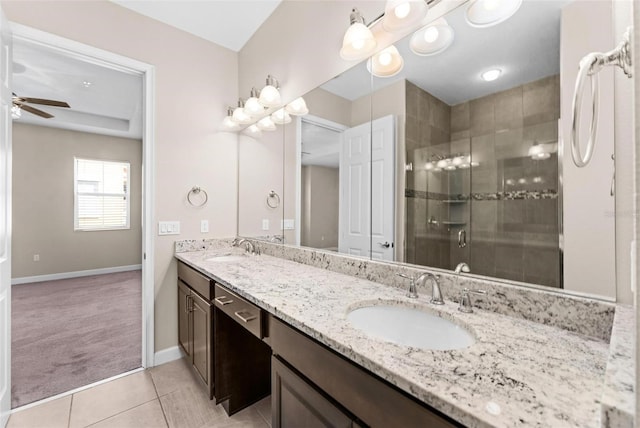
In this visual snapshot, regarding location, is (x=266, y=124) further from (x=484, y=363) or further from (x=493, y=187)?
(x=484, y=363)

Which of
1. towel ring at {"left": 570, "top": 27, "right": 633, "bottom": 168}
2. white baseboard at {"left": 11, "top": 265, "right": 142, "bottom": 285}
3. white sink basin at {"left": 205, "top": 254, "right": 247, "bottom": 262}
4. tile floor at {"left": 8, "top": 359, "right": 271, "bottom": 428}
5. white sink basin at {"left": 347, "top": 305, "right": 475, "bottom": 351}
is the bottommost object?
tile floor at {"left": 8, "top": 359, "right": 271, "bottom": 428}

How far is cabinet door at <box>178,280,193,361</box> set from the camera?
78.0 inches

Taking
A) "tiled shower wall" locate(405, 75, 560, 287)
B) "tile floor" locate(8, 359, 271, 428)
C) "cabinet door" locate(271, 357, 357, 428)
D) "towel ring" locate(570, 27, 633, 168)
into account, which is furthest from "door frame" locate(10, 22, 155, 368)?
"towel ring" locate(570, 27, 633, 168)

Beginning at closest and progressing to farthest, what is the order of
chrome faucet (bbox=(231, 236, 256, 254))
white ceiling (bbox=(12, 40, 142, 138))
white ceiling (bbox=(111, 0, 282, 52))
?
white ceiling (bbox=(111, 0, 282, 52))
chrome faucet (bbox=(231, 236, 256, 254))
white ceiling (bbox=(12, 40, 142, 138))

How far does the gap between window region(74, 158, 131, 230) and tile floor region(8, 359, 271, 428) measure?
14.6ft

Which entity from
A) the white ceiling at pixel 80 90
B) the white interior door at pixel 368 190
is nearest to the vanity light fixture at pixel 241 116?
the white ceiling at pixel 80 90

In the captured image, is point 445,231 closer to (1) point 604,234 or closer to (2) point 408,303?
(2) point 408,303

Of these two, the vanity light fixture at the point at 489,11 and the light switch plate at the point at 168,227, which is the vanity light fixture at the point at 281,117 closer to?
the light switch plate at the point at 168,227

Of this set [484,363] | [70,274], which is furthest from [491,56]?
[70,274]

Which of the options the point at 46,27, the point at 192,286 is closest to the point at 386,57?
the point at 192,286

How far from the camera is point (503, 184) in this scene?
962mm

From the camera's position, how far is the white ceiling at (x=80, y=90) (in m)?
2.88

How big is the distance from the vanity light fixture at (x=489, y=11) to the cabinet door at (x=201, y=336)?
1.90 metres

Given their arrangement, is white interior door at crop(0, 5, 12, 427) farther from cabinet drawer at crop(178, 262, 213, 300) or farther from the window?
the window
